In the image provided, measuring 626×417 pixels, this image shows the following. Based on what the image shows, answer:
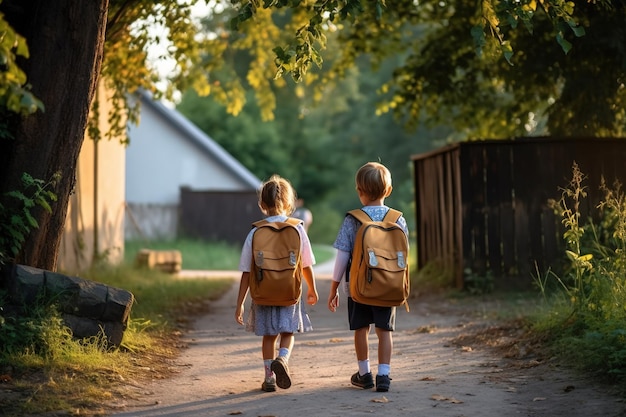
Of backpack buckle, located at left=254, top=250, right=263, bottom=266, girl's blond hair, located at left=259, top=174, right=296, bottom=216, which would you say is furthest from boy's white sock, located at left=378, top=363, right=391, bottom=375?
girl's blond hair, located at left=259, top=174, right=296, bottom=216

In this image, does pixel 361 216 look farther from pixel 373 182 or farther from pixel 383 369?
pixel 383 369

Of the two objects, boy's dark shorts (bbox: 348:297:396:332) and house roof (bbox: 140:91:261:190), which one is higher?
house roof (bbox: 140:91:261:190)

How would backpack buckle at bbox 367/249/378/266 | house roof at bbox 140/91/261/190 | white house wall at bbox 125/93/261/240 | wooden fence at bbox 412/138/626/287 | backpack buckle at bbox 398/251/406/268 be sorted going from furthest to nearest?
white house wall at bbox 125/93/261/240
house roof at bbox 140/91/261/190
wooden fence at bbox 412/138/626/287
backpack buckle at bbox 398/251/406/268
backpack buckle at bbox 367/249/378/266

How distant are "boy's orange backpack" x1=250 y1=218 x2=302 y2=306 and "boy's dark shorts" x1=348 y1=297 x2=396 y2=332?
1.38 ft

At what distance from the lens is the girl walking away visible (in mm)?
7148

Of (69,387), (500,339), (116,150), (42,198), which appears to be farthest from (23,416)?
(116,150)

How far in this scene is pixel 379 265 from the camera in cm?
694

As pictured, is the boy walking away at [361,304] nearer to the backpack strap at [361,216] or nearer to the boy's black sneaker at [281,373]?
the backpack strap at [361,216]

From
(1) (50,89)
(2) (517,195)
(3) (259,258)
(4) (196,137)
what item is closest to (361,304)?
(3) (259,258)

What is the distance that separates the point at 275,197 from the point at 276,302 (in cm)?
79

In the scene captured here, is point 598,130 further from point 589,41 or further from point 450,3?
point 450,3

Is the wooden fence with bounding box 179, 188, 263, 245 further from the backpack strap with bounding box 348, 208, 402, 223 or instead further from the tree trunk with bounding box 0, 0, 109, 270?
the backpack strap with bounding box 348, 208, 402, 223

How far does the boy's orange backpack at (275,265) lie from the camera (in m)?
7.14

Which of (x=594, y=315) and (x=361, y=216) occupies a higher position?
(x=361, y=216)
